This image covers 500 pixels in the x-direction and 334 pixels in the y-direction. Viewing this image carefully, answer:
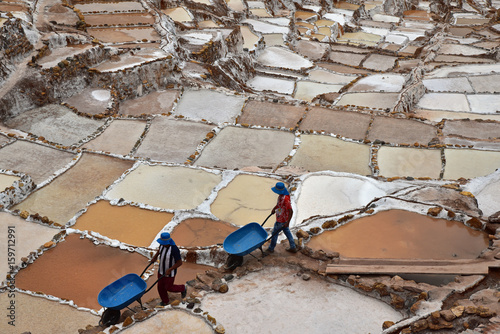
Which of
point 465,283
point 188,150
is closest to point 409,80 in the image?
point 188,150

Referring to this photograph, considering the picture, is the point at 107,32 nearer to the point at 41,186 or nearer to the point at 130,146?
the point at 130,146

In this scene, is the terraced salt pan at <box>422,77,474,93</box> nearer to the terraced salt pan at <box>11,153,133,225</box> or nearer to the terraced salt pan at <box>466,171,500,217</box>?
the terraced salt pan at <box>466,171,500,217</box>

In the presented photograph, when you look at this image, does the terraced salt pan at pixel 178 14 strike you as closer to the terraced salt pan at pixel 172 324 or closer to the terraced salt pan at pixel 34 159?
the terraced salt pan at pixel 34 159

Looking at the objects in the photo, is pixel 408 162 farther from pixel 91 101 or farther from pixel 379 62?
pixel 379 62

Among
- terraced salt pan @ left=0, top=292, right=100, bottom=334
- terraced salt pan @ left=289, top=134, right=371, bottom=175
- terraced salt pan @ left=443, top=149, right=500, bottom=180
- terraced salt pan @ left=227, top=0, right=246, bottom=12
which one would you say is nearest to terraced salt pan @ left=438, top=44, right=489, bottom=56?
terraced salt pan @ left=227, top=0, right=246, bottom=12

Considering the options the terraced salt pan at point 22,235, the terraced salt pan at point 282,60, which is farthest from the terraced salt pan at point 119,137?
the terraced salt pan at point 282,60

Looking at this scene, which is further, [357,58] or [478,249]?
[357,58]
